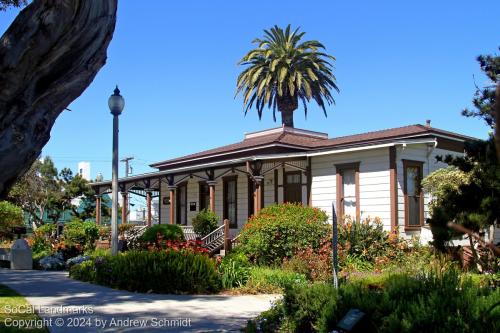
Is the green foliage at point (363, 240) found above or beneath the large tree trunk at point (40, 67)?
beneath

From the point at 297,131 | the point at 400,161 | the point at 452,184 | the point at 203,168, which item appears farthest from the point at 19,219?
the point at 452,184

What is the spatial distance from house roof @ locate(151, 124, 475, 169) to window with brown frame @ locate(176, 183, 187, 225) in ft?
5.09

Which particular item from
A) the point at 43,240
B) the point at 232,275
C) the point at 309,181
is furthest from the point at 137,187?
the point at 232,275

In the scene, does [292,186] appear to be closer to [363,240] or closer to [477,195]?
[363,240]

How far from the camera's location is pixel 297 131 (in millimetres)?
26375

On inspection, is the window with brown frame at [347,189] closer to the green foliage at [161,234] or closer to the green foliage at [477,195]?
the green foliage at [161,234]

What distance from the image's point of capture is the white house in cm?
1800

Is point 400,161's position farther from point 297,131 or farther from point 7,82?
point 7,82

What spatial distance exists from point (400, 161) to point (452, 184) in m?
1.99

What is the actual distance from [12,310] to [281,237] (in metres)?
8.70

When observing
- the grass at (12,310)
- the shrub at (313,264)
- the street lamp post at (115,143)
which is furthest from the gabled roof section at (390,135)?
the grass at (12,310)

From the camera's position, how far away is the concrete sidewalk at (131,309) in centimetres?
845

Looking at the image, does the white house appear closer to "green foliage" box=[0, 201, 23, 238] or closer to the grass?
"green foliage" box=[0, 201, 23, 238]

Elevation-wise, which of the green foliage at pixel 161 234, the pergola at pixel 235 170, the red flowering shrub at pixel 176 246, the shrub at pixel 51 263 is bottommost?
the shrub at pixel 51 263
